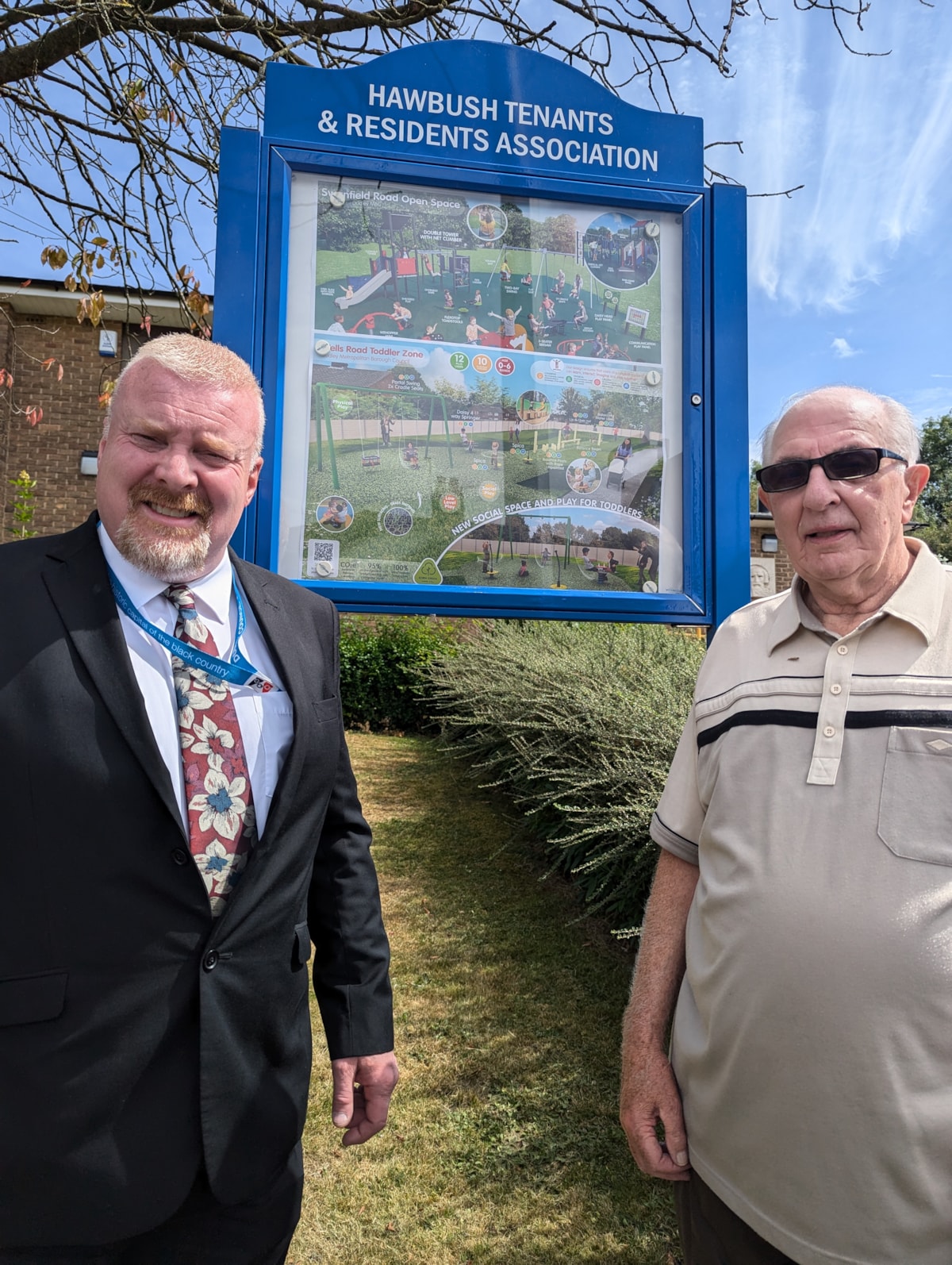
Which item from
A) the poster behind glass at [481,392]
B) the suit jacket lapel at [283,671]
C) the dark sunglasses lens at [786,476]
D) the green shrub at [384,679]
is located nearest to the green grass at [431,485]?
the poster behind glass at [481,392]

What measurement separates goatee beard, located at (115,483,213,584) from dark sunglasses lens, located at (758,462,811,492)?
3.71 ft

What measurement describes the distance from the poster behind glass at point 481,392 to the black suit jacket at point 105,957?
77 centimetres

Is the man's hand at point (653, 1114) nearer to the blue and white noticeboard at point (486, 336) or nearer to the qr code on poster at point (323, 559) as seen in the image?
the blue and white noticeboard at point (486, 336)

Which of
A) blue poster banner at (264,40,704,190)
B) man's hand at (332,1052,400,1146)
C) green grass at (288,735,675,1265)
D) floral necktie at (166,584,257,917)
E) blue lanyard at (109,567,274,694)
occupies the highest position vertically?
blue poster banner at (264,40,704,190)

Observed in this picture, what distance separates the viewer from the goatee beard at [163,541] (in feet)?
5.08

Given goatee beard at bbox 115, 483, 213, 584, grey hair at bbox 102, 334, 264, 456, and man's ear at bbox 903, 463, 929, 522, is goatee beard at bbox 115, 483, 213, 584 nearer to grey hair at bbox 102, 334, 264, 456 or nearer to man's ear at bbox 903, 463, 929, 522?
grey hair at bbox 102, 334, 264, 456

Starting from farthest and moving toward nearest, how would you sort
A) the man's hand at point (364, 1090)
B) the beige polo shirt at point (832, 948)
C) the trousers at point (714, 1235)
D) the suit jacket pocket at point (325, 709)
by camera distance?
the man's hand at point (364, 1090) → the suit jacket pocket at point (325, 709) → the trousers at point (714, 1235) → the beige polo shirt at point (832, 948)

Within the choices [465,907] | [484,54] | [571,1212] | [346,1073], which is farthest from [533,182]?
[465,907]

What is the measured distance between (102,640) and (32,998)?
589 mm

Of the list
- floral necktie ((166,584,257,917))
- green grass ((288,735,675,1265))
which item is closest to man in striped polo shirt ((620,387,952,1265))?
floral necktie ((166,584,257,917))

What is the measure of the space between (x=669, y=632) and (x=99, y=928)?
5.49 meters

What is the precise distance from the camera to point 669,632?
6.43 meters

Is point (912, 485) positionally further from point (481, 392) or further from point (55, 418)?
point (55, 418)

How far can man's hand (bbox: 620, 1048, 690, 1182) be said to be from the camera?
162cm
